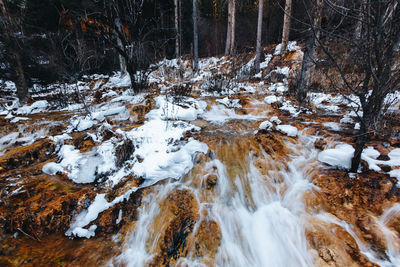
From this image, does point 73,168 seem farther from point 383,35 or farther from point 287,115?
point 287,115

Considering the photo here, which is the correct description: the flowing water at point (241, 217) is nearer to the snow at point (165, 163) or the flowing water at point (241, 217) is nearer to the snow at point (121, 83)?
the snow at point (165, 163)

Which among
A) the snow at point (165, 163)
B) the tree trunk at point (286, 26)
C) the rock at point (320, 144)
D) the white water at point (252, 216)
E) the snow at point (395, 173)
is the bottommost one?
the white water at point (252, 216)

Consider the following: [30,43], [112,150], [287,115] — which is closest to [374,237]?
[287,115]

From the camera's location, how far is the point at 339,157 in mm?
2471

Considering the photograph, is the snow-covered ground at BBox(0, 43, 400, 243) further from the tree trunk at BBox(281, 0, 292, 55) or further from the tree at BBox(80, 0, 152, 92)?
the tree trunk at BBox(281, 0, 292, 55)

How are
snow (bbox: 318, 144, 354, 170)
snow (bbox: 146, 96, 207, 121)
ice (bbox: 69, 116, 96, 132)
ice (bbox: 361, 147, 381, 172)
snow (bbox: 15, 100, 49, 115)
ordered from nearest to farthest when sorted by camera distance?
ice (bbox: 361, 147, 381, 172), snow (bbox: 318, 144, 354, 170), ice (bbox: 69, 116, 96, 132), snow (bbox: 146, 96, 207, 121), snow (bbox: 15, 100, 49, 115)

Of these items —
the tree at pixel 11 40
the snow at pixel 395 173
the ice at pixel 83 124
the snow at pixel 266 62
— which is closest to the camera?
the snow at pixel 395 173

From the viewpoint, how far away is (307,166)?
273 cm

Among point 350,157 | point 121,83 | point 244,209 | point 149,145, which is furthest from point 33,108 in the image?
point 350,157

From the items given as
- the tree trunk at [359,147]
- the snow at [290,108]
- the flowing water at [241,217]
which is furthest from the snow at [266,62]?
the tree trunk at [359,147]

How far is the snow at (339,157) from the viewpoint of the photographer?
2395 mm

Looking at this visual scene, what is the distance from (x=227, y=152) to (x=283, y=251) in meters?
1.65

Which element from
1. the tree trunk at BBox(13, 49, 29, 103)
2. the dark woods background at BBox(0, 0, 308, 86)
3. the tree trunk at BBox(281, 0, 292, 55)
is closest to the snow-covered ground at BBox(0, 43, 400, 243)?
the dark woods background at BBox(0, 0, 308, 86)

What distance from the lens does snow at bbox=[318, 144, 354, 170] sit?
7.86ft
